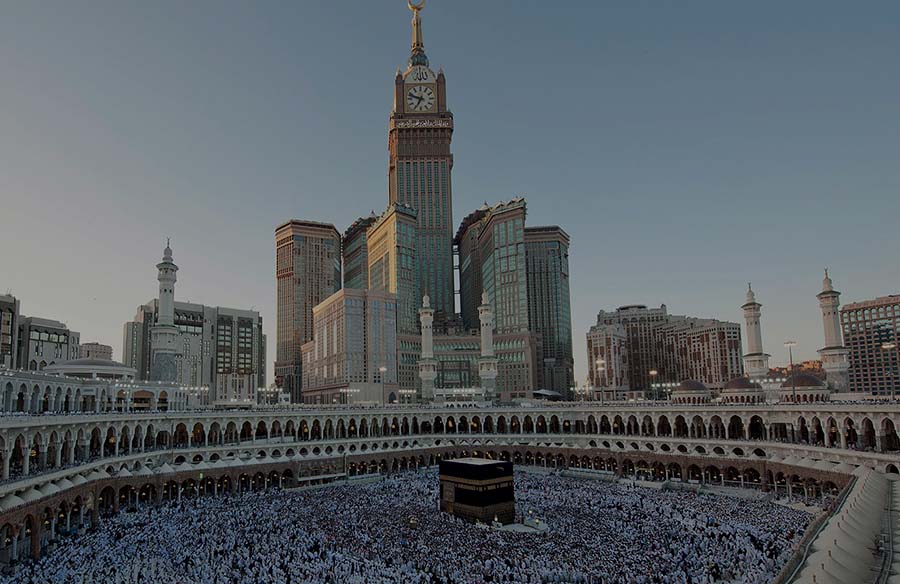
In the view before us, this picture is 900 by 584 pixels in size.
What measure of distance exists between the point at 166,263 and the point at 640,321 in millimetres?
138629

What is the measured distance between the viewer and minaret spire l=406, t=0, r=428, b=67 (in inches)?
7008

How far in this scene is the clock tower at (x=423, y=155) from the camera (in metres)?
176

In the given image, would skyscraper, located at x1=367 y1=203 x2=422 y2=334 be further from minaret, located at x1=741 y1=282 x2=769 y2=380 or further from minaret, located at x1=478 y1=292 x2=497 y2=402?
minaret, located at x1=741 y1=282 x2=769 y2=380

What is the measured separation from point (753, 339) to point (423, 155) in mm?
116023

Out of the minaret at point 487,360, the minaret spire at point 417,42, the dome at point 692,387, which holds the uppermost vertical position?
the minaret spire at point 417,42

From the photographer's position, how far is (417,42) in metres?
180

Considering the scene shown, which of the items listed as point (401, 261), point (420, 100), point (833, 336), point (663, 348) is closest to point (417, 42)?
point (420, 100)

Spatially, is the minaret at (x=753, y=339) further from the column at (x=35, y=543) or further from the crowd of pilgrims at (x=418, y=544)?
the column at (x=35, y=543)

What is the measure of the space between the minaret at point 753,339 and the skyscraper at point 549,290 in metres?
94.0

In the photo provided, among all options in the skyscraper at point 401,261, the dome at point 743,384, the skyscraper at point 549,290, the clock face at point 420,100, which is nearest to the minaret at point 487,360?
the dome at point 743,384

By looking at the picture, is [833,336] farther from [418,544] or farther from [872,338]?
[872,338]

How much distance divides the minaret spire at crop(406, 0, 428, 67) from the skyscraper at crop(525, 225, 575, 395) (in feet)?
180

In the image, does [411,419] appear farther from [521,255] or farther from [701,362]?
[701,362]

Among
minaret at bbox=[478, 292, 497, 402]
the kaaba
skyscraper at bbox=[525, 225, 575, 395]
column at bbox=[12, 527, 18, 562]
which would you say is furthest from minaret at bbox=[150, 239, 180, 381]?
skyscraper at bbox=[525, 225, 575, 395]
